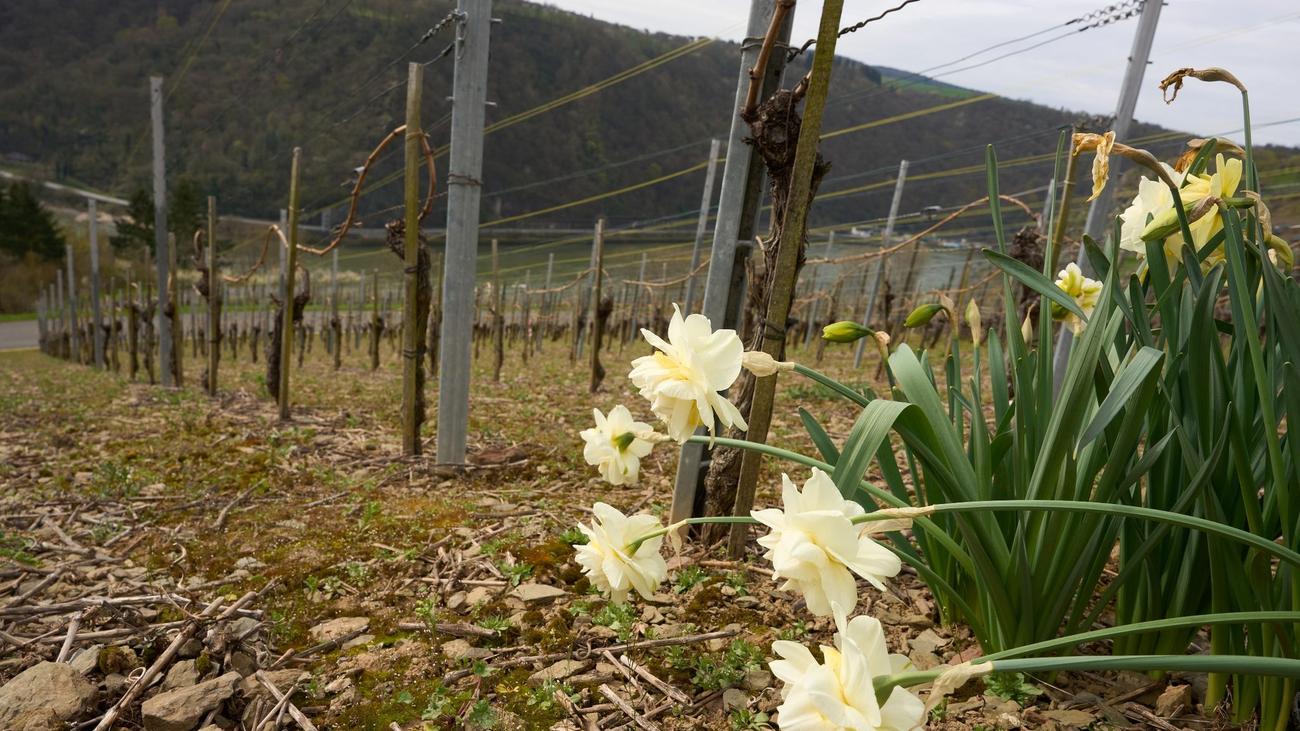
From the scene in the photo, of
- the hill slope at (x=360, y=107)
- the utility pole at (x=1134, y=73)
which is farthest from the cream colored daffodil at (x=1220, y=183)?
the hill slope at (x=360, y=107)

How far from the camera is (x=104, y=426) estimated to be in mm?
4363

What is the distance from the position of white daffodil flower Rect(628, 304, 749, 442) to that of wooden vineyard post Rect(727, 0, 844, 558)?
0.57 metres

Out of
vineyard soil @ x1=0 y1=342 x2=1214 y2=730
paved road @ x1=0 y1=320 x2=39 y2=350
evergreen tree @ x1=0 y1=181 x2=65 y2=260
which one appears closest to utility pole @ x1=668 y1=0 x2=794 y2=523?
vineyard soil @ x1=0 y1=342 x2=1214 y2=730

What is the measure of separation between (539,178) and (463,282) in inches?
2154

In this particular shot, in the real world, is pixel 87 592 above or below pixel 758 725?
below

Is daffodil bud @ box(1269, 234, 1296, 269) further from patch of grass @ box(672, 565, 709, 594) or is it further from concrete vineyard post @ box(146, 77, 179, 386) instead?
concrete vineyard post @ box(146, 77, 179, 386)

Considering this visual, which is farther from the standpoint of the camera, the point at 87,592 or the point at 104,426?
the point at 104,426

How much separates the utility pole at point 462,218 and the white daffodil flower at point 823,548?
7.99ft

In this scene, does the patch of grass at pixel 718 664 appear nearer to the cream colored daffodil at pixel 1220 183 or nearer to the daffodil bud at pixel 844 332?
the daffodil bud at pixel 844 332

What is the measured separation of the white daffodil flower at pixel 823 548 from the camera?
0.65 metres

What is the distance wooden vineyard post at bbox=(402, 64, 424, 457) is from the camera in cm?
310

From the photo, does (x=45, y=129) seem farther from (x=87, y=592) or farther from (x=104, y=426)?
(x=87, y=592)

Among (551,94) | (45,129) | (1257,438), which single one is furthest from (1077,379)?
(45,129)

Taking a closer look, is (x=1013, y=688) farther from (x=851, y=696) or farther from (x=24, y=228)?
(x=24, y=228)
